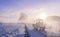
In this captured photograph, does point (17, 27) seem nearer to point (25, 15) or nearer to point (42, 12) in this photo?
point (25, 15)

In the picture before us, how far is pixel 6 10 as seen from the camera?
1.41 meters

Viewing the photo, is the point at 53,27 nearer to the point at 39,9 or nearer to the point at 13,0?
the point at 39,9

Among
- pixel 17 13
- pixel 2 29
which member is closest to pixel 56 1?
pixel 17 13

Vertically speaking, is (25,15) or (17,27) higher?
(25,15)

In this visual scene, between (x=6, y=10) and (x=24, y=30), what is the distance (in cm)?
33

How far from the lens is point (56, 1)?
4.75ft

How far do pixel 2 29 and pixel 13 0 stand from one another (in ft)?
1.25

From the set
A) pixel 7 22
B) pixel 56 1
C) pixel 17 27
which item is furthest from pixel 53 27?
pixel 7 22

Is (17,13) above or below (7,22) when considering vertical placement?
above

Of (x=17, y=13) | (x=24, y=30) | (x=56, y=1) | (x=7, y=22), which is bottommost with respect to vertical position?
(x=24, y=30)

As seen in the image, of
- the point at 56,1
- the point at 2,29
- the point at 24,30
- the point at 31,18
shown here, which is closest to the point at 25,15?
the point at 31,18

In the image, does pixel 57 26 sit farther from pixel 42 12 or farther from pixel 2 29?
pixel 2 29

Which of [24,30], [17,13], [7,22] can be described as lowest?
[24,30]

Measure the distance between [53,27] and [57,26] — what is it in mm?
51
